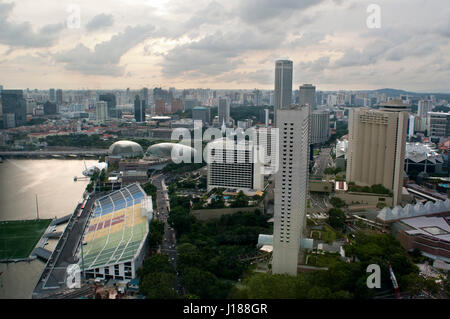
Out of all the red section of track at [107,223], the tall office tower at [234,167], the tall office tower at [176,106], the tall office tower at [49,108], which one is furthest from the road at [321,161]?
the tall office tower at [49,108]

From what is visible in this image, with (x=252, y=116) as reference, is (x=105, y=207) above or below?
below

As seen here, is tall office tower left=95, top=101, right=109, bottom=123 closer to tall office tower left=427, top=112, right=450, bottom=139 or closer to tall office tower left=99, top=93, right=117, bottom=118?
tall office tower left=99, top=93, right=117, bottom=118

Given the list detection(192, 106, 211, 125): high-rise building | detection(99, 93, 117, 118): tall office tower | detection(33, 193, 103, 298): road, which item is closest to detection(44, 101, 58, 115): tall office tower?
detection(99, 93, 117, 118): tall office tower

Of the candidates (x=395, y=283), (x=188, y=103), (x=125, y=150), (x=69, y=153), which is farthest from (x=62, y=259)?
(x=188, y=103)

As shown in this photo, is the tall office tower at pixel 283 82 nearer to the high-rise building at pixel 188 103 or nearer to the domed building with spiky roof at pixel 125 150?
the domed building with spiky roof at pixel 125 150
